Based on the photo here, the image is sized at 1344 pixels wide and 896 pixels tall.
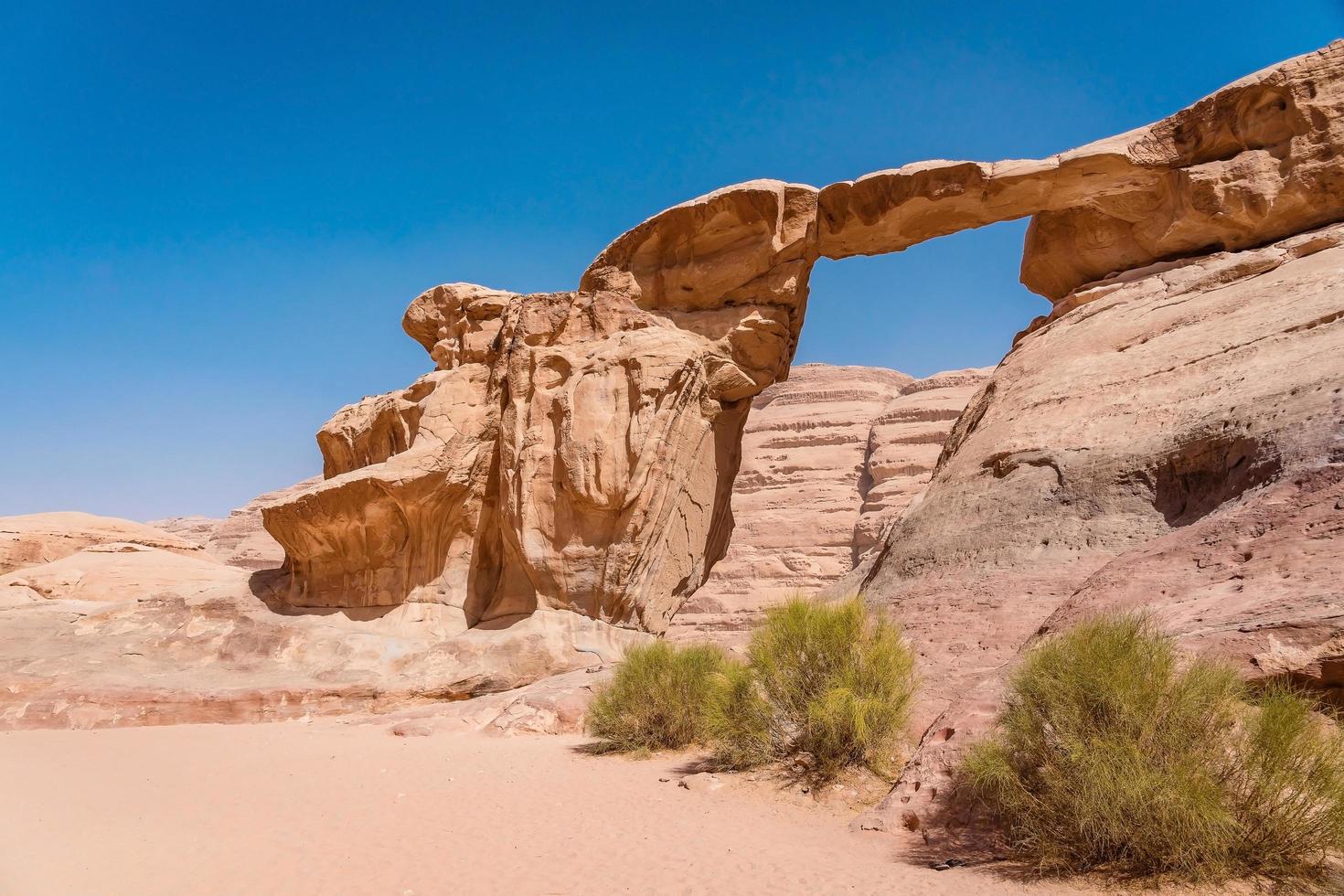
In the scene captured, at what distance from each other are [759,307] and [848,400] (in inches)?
1795

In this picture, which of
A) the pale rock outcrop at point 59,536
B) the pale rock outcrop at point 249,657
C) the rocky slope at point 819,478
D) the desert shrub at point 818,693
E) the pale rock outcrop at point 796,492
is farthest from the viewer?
the rocky slope at point 819,478

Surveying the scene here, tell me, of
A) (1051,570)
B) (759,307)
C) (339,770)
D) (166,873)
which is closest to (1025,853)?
(1051,570)

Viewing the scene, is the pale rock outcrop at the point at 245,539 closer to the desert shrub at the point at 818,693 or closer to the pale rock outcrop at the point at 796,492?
the pale rock outcrop at the point at 796,492

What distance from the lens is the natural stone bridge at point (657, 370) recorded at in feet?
41.9

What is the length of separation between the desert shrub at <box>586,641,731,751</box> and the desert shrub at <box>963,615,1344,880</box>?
460 centimetres

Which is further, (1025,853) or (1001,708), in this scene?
(1001,708)

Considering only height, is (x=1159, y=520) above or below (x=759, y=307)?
below

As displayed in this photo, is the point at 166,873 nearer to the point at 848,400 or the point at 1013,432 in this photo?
the point at 1013,432

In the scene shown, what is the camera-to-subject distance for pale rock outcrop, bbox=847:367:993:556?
44844 millimetres

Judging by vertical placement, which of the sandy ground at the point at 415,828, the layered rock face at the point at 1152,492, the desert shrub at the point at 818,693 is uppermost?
the layered rock face at the point at 1152,492

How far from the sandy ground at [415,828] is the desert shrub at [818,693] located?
0.54 metres

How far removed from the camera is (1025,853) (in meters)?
4.88

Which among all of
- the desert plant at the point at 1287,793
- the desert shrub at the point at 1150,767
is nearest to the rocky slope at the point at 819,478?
the desert shrub at the point at 1150,767

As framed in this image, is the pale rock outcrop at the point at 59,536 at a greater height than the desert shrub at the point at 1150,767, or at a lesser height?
greater
